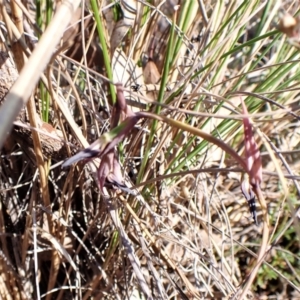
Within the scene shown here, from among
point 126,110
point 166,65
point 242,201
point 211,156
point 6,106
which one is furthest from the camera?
point 242,201

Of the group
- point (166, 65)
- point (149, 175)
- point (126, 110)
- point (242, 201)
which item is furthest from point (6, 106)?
point (242, 201)

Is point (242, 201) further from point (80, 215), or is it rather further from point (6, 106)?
point (6, 106)

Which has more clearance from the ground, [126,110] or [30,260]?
[126,110]

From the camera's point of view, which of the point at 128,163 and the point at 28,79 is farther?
the point at 128,163

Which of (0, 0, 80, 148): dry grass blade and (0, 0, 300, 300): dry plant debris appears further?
(0, 0, 300, 300): dry plant debris

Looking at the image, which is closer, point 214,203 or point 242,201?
point 214,203

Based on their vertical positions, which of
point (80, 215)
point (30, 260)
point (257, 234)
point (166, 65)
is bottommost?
point (30, 260)

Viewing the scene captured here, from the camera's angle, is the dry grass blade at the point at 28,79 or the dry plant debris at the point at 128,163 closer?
the dry grass blade at the point at 28,79

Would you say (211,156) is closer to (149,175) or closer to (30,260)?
(149,175)

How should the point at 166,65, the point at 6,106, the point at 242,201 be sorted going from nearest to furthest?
the point at 6,106 → the point at 166,65 → the point at 242,201

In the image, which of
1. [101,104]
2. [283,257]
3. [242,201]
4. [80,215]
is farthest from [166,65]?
[283,257]
